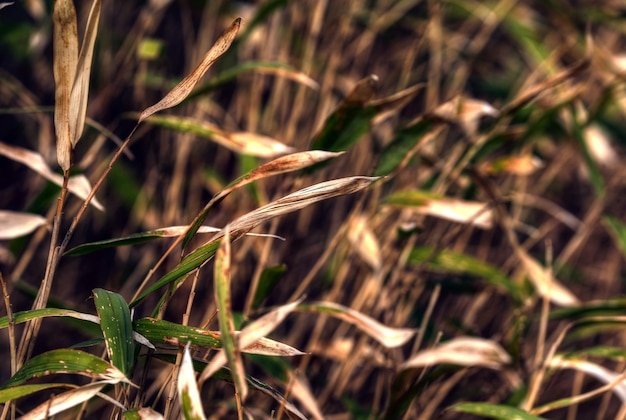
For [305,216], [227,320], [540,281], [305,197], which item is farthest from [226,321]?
[305,216]

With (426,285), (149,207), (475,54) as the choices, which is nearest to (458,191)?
(426,285)

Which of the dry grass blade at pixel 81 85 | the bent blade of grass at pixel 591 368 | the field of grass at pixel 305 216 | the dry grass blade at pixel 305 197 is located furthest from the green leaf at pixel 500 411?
the dry grass blade at pixel 81 85

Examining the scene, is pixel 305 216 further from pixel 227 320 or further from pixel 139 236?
pixel 227 320

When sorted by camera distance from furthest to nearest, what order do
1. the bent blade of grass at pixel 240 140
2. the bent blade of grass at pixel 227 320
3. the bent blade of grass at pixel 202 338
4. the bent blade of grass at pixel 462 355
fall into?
1. the bent blade of grass at pixel 240 140
2. the bent blade of grass at pixel 462 355
3. the bent blade of grass at pixel 202 338
4. the bent blade of grass at pixel 227 320

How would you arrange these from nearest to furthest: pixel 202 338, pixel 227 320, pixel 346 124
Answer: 1. pixel 227 320
2. pixel 202 338
3. pixel 346 124

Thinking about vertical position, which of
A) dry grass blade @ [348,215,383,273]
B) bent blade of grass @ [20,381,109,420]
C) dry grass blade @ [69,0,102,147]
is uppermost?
dry grass blade @ [69,0,102,147]

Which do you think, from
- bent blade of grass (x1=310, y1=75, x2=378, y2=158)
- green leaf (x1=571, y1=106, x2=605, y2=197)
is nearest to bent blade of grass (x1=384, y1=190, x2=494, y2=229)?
bent blade of grass (x1=310, y1=75, x2=378, y2=158)

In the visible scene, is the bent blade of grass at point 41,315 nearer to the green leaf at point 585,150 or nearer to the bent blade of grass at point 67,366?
the bent blade of grass at point 67,366

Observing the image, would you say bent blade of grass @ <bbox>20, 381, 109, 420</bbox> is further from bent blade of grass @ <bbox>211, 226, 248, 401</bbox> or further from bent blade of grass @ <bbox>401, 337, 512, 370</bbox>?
bent blade of grass @ <bbox>401, 337, 512, 370</bbox>
